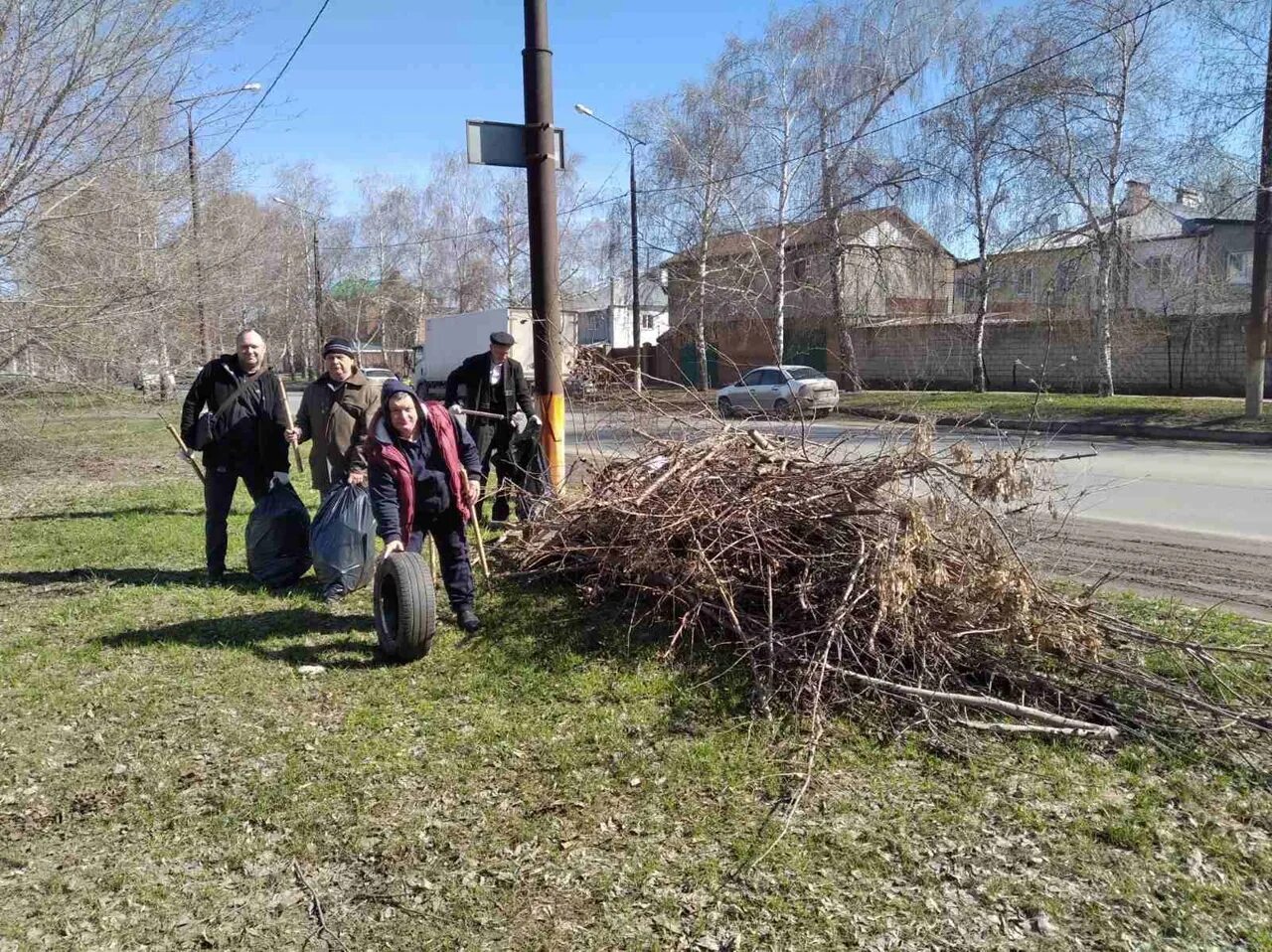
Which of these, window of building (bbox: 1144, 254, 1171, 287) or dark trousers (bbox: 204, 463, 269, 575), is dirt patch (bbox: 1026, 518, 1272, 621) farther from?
window of building (bbox: 1144, 254, 1171, 287)

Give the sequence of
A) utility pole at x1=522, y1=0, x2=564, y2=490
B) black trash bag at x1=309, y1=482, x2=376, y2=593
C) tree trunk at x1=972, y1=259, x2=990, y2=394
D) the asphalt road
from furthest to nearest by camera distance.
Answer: tree trunk at x1=972, y1=259, x2=990, y2=394 → utility pole at x1=522, y1=0, x2=564, y2=490 → the asphalt road → black trash bag at x1=309, y1=482, x2=376, y2=593

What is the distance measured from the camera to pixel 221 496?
6.20m

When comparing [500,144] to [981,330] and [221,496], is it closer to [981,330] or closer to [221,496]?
[221,496]

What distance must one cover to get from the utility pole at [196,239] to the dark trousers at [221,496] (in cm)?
523

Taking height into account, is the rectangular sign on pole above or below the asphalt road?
above

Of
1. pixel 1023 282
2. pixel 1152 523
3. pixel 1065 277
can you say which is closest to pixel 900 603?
pixel 1152 523

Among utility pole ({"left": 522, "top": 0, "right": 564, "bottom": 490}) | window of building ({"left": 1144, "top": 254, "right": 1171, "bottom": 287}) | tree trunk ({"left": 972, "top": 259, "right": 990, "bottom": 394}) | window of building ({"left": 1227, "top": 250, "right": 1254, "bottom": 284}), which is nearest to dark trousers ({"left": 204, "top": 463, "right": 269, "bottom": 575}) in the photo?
utility pole ({"left": 522, "top": 0, "right": 564, "bottom": 490})

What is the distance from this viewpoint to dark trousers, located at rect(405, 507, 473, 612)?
502 centimetres

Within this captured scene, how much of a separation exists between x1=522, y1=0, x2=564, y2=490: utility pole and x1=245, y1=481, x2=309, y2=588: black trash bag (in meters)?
1.81

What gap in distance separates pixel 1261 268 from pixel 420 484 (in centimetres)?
1717

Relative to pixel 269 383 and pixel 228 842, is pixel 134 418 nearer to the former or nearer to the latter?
pixel 269 383

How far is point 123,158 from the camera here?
30.5 ft

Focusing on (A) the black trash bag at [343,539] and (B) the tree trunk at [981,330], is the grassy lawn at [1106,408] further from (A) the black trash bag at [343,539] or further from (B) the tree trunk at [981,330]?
(A) the black trash bag at [343,539]

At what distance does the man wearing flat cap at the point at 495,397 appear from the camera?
7121 millimetres
